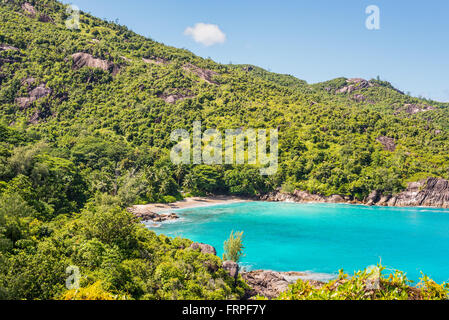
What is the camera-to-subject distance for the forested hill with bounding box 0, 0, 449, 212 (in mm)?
82375

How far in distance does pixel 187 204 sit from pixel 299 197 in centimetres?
3723

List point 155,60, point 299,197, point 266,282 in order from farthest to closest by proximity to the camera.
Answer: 1. point 155,60
2. point 299,197
3. point 266,282

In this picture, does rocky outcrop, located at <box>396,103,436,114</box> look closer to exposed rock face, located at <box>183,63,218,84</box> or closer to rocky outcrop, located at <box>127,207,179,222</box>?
exposed rock face, located at <box>183,63,218,84</box>

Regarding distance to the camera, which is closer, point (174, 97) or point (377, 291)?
point (377, 291)

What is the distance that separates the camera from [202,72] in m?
171

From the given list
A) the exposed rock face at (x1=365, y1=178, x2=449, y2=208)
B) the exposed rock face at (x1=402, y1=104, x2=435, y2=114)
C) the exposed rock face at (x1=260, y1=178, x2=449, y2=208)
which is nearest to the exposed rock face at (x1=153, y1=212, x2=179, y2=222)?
the exposed rock face at (x1=260, y1=178, x2=449, y2=208)

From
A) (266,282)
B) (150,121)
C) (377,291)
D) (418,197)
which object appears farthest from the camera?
(150,121)

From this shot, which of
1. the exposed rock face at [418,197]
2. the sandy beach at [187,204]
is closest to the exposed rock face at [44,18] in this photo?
the sandy beach at [187,204]

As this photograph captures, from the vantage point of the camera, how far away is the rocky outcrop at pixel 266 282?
2811 centimetres

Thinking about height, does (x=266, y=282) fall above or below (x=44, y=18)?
below

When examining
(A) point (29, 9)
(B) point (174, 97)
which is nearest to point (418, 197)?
(B) point (174, 97)

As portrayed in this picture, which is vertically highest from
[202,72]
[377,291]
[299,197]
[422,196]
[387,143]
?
[202,72]

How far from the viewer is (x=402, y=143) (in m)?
110

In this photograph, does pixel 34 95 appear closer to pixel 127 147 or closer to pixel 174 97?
pixel 174 97
